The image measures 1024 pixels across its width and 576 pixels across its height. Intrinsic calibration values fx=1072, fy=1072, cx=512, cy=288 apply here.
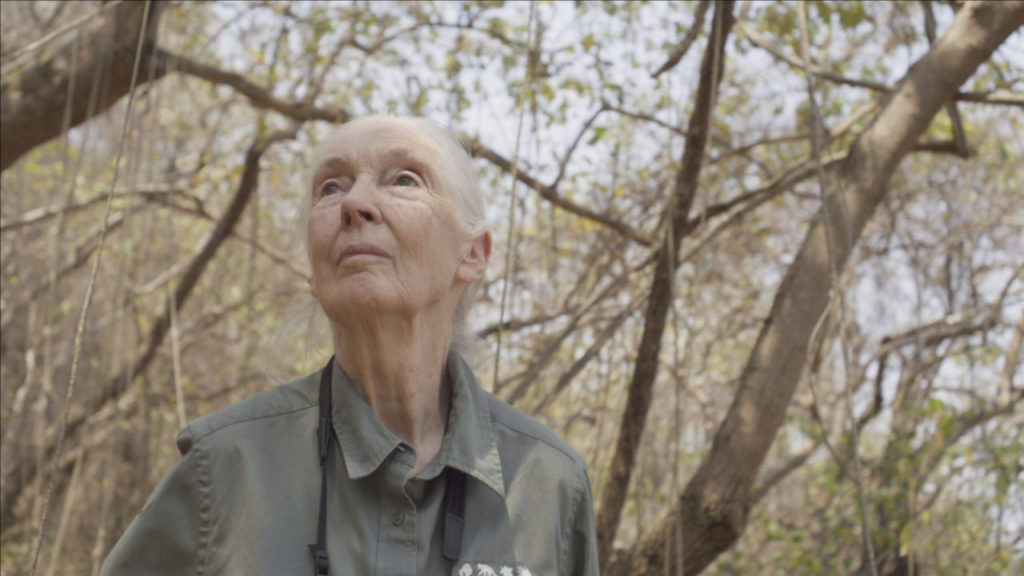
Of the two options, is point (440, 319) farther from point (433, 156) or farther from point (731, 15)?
point (731, 15)

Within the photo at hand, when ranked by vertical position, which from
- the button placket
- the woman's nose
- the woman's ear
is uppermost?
the woman's ear

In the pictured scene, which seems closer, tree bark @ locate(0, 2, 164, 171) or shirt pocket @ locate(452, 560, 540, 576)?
shirt pocket @ locate(452, 560, 540, 576)

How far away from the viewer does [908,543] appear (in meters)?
3.09

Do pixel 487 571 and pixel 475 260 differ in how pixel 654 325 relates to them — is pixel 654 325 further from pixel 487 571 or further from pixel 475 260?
pixel 487 571

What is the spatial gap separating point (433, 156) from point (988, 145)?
3888 mm

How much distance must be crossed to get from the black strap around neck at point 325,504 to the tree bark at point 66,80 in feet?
6.34

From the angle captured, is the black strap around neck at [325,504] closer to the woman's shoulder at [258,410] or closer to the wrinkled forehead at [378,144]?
the woman's shoulder at [258,410]

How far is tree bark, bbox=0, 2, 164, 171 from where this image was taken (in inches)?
117

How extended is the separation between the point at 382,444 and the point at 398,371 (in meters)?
0.13

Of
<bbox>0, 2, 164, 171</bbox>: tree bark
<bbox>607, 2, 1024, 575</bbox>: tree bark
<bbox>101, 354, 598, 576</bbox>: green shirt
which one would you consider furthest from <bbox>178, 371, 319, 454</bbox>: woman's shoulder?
<bbox>0, 2, 164, 171</bbox>: tree bark

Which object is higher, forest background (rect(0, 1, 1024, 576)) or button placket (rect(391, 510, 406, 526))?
forest background (rect(0, 1, 1024, 576))

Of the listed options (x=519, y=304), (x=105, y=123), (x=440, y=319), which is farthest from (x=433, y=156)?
(x=105, y=123)

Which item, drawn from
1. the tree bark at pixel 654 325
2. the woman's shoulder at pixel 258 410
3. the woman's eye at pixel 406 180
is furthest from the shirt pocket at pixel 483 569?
the tree bark at pixel 654 325

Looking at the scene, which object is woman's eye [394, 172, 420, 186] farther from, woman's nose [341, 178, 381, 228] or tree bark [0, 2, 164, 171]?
tree bark [0, 2, 164, 171]
